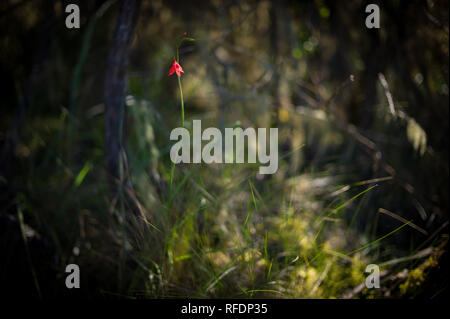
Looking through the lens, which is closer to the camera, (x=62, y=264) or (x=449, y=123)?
(x=62, y=264)

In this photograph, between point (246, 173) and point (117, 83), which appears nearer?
point (117, 83)

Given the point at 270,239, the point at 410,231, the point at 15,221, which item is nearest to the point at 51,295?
the point at 15,221

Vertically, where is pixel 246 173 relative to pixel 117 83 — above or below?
below

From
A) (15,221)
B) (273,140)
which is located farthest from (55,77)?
(273,140)

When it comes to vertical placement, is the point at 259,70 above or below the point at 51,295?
above

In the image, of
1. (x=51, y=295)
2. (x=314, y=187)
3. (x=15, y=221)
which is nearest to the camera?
(x=51, y=295)

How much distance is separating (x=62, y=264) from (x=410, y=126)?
1.36m

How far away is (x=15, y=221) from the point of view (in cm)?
111

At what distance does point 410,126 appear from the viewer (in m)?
1.16

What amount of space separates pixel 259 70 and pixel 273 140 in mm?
805
